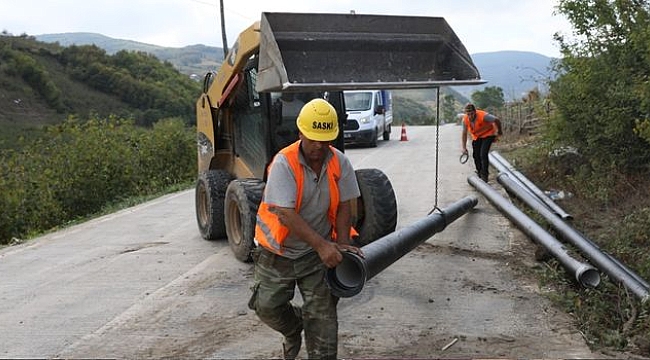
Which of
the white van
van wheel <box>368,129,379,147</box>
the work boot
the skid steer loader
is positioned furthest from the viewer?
van wheel <box>368,129,379,147</box>

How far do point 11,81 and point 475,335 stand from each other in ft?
171

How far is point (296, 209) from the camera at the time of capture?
428 cm

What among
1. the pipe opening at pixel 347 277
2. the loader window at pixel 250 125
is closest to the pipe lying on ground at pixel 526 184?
the loader window at pixel 250 125

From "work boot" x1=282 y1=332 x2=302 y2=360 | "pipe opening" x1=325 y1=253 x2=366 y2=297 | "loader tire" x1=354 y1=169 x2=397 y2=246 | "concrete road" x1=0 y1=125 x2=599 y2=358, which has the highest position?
"pipe opening" x1=325 y1=253 x2=366 y2=297

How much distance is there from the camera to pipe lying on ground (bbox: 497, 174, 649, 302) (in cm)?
638

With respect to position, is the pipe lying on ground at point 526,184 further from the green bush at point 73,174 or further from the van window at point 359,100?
the green bush at point 73,174

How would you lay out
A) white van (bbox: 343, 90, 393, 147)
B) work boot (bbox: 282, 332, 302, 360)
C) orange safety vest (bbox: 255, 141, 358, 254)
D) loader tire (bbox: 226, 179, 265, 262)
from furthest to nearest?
white van (bbox: 343, 90, 393, 147), loader tire (bbox: 226, 179, 265, 262), work boot (bbox: 282, 332, 302, 360), orange safety vest (bbox: 255, 141, 358, 254)

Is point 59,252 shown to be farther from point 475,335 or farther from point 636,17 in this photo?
point 636,17

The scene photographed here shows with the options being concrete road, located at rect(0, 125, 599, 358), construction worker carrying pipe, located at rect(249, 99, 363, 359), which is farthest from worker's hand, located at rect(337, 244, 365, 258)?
concrete road, located at rect(0, 125, 599, 358)

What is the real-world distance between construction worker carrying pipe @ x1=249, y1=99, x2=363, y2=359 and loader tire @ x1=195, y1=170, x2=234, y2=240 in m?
4.39

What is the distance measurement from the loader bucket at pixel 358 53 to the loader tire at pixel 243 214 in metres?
1.63

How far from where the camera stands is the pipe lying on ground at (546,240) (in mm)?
6582

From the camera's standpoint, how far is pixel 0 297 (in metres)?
7.02

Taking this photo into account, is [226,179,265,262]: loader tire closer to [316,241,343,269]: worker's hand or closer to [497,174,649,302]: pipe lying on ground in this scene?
[316,241,343,269]: worker's hand
